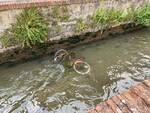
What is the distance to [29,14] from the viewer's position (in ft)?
33.6

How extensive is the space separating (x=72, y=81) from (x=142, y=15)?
20.6 feet

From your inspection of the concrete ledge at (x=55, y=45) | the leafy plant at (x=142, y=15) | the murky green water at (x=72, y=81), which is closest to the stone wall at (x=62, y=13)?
the concrete ledge at (x=55, y=45)

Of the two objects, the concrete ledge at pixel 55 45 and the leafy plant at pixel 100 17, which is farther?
the leafy plant at pixel 100 17

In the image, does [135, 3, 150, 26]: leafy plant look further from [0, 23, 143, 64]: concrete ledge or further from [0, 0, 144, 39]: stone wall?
[0, 0, 144, 39]: stone wall

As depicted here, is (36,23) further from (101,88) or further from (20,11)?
(101,88)

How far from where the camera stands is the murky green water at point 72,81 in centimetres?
877

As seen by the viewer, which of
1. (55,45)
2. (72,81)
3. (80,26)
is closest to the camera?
(72,81)

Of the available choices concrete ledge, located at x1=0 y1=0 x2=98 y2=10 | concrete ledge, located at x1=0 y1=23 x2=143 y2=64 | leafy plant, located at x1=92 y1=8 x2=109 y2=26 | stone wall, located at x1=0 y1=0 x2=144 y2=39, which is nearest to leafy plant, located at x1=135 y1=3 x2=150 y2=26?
concrete ledge, located at x1=0 y1=23 x2=143 y2=64

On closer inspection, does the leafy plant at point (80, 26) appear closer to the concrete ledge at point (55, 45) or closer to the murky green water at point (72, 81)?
the concrete ledge at point (55, 45)

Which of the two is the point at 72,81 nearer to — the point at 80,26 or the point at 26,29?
the point at 26,29

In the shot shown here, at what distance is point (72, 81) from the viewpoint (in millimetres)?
9930

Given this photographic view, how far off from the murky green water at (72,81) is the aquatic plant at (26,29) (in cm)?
100

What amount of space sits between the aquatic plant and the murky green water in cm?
100

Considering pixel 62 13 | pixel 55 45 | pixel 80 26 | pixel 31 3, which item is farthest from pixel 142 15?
pixel 31 3
